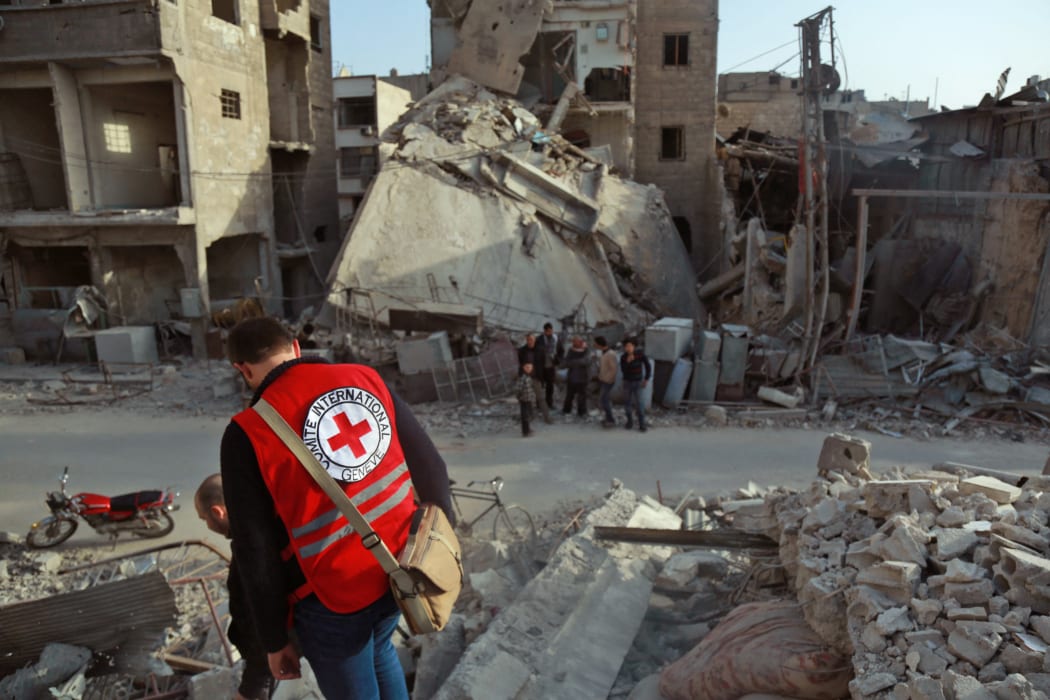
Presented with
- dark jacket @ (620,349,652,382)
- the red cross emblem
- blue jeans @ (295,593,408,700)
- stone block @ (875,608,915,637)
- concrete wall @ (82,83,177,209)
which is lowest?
dark jacket @ (620,349,652,382)

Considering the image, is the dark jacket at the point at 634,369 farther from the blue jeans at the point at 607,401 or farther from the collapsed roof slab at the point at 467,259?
the collapsed roof slab at the point at 467,259

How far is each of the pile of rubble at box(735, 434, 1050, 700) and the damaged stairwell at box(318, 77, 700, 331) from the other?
36.1ft

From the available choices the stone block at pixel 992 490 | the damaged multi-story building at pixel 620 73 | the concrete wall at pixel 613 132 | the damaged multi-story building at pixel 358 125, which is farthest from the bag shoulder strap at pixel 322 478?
the damaged multi-story building at pixel 358 125

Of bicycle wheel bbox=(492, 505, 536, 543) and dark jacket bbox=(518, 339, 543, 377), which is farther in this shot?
dark jacket bbox=(518, 339, 543, 377)

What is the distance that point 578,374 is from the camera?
1200cm

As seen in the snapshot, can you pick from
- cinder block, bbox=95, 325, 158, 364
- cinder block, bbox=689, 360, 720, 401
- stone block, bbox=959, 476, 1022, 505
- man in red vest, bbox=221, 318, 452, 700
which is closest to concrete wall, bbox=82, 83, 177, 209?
cinder block, bbox=95, 325, 158, 364

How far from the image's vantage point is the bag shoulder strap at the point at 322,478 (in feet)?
7.63

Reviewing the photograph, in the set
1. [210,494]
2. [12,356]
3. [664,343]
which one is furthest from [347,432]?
[12,356]

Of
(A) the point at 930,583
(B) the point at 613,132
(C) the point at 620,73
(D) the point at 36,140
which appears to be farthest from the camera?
(C) the point at 620,73

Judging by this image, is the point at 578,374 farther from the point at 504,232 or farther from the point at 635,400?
the point at 504,232

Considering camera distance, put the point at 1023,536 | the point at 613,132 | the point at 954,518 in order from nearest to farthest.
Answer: the point at 1023,536
the point at 954,518
the point at 613,132

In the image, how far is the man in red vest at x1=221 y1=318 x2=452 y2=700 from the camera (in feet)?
7.75

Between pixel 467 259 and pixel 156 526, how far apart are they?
9646 millimetres

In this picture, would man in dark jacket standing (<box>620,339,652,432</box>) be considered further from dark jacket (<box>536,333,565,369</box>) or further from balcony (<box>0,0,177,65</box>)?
balcony (<box>0,0,177,65</box>)
